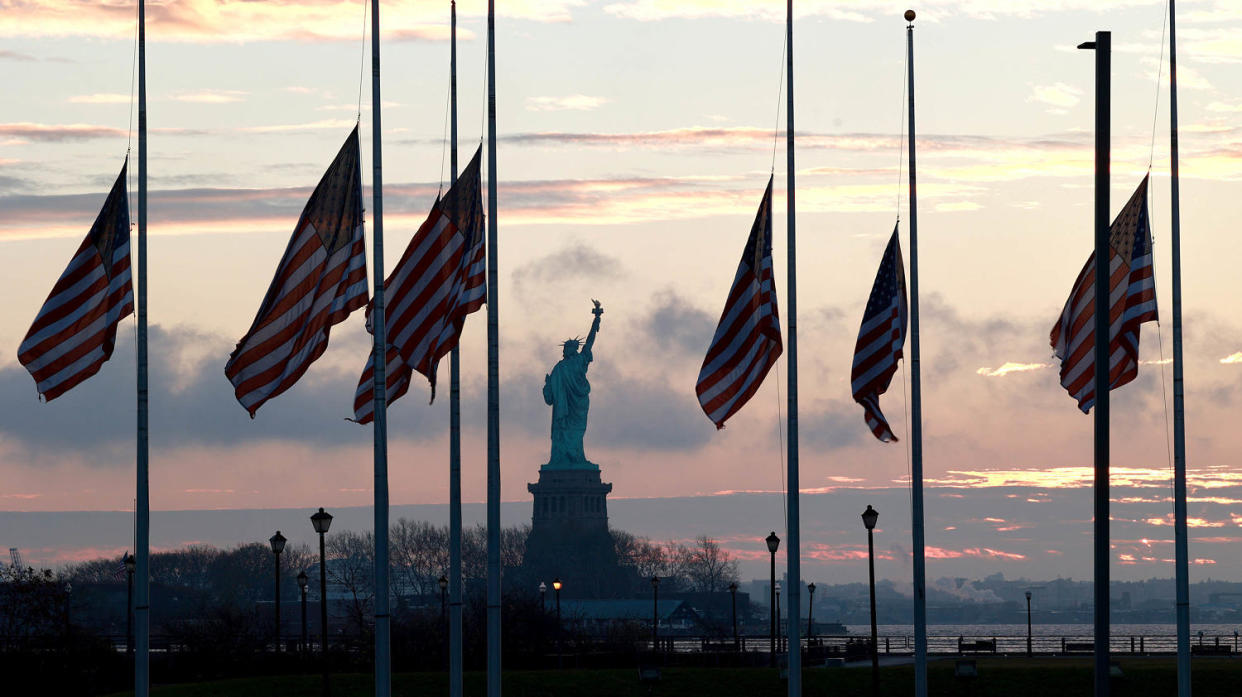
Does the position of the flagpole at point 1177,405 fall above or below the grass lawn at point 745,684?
above

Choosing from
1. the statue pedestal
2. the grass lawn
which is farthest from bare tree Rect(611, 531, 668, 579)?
the grass lawn

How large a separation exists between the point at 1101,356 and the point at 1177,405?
19.9 meters

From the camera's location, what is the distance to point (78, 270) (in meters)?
28.5

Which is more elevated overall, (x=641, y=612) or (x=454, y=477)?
(x=454, y=477)

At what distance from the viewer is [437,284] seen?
30.1 metres

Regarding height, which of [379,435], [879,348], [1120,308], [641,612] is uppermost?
[1120,308]

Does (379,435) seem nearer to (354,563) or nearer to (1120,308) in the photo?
(1120,308)

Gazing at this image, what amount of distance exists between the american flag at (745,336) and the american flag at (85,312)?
9777mm

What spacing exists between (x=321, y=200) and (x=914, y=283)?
550 inches

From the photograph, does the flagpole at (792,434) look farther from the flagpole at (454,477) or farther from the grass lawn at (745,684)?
the grass lawn at (745,684)

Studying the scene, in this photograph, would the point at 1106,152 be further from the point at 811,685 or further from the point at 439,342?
the point at 811,685

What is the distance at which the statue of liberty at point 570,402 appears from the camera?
5945 inches

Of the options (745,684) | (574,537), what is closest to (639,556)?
(574,537)

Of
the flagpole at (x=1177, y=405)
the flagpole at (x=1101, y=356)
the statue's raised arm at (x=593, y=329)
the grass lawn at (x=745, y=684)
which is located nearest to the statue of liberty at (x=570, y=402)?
the statue's raised arm at (x=593, y=329)
